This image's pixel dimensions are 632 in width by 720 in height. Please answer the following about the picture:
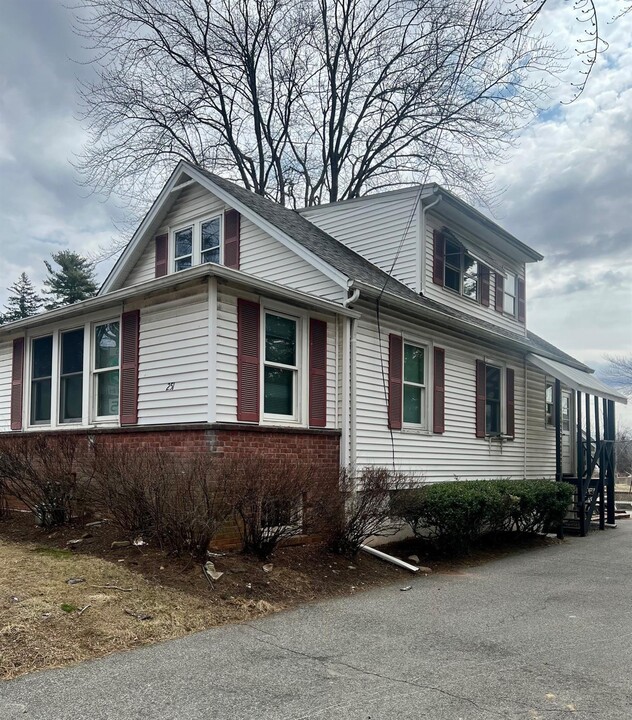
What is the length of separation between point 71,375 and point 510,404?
904 centimetres

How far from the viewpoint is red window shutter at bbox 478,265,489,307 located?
1454 centimetres

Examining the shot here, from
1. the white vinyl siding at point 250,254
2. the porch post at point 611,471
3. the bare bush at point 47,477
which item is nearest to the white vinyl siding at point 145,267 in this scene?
the white vinyl siding at point 250,254

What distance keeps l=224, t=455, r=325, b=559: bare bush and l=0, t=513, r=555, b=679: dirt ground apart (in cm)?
29

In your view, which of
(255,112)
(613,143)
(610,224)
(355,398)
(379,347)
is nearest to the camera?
(613,143)

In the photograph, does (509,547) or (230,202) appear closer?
(509,547)

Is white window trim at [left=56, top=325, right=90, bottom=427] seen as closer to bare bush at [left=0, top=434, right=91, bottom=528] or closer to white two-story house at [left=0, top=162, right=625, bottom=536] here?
white two-story house at [left=0, top=162, right=625, bottom=536]

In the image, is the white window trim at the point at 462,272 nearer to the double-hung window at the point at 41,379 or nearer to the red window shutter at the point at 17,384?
the double-hung window at the point at 41,379

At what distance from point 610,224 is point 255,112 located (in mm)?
16523

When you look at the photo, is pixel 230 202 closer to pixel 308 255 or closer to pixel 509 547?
pixel 308 255

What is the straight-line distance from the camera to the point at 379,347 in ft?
34.4

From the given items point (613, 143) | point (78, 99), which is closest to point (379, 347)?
point (613, 143)

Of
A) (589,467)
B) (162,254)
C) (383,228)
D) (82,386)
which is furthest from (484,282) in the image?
(82,386)

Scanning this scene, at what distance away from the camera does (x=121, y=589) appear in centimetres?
618

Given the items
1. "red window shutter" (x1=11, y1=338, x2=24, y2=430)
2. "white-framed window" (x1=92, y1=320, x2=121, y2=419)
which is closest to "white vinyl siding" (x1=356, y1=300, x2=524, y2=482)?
"white-framed window" (x1=92, y1=320, x2=121, y2=419)
